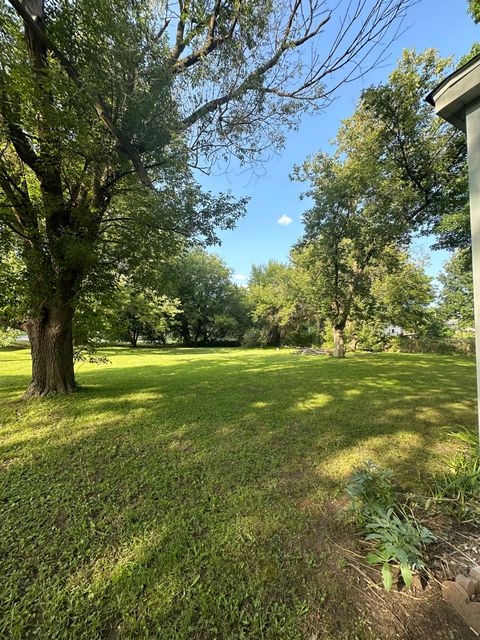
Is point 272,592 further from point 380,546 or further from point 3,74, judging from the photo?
point 3,74

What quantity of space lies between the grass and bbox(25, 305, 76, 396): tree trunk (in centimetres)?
41

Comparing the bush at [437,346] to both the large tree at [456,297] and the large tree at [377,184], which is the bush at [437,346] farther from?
the large tree at [377,184]

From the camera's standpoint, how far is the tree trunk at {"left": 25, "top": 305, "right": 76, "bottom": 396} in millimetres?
4324

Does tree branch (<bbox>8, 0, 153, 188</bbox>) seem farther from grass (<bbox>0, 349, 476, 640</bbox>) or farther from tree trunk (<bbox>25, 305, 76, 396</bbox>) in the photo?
grass (<bbox>0, 349, 476, 640</bbox>)

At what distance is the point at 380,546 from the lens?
150cm

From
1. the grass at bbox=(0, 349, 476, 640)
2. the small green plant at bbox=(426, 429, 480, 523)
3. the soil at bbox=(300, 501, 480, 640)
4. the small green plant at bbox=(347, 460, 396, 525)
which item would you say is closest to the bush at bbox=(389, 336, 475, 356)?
the grass at bbox=(0, 349, 476, 640)

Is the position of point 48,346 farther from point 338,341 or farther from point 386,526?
point 338,341

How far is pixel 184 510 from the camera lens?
191 centimetres

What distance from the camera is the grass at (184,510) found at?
123 centimetres

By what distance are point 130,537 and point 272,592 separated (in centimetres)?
95

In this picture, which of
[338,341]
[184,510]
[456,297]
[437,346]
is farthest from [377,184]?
[456,297]

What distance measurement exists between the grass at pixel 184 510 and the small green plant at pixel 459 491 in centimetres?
29

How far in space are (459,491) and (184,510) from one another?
2007 mm

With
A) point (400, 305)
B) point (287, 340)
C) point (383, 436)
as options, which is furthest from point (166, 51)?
point (287, 340)
